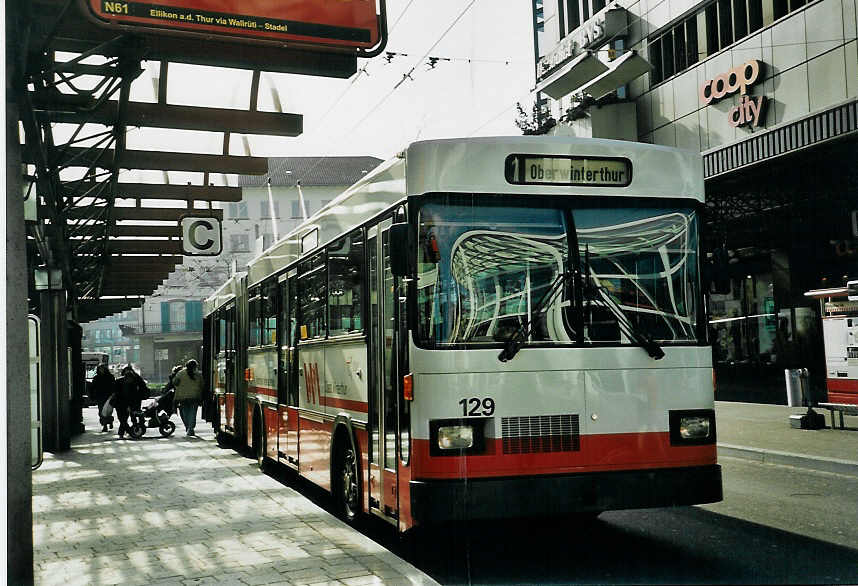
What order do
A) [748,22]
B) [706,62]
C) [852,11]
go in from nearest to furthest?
[852,11], [748,22], [706,62]

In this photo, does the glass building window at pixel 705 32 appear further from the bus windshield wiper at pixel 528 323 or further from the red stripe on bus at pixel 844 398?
the bus windshield wiper at pixel 528 323

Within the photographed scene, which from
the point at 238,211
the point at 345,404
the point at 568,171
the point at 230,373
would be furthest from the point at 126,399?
the point at 238,211

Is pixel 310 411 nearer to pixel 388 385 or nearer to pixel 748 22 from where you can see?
pixel 388 385

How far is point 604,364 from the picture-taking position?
7.00 meters

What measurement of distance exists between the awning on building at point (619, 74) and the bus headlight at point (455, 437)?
20031 millimetres

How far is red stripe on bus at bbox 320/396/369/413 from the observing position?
8.26 meters

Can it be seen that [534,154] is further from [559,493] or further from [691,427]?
[559,493]

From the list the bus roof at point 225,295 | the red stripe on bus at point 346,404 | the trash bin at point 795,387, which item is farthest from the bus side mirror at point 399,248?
the trash bin at point 795,387

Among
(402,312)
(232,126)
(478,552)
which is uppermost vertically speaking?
(232,126)

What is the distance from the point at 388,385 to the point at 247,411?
8.55 m

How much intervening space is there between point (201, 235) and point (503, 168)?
1066 cm

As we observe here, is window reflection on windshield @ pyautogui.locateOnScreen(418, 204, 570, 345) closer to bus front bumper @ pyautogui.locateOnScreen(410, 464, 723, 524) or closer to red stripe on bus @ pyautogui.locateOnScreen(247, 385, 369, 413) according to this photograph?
bus front bumper @ pyautogui.locateOnScreen(410, 464, 723, 524)

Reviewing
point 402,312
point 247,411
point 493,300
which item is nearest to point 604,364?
point 493,300

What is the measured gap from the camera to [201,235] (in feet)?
54.9
